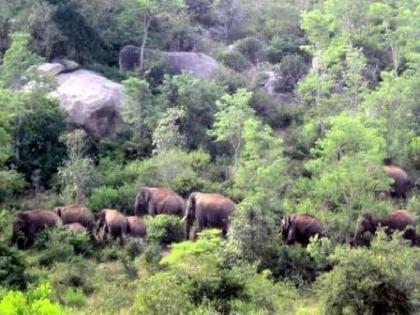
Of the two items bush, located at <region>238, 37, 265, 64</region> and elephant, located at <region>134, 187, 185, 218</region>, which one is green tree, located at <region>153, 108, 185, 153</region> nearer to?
elephant, located at <region>134, 187, 185, 218</region>

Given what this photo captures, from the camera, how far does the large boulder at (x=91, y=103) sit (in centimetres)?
3008

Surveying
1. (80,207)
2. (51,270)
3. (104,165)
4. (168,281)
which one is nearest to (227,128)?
(104,165)

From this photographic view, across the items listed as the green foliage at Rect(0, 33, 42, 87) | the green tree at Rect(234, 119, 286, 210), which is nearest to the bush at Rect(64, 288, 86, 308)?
the green tree at Rect(234, 119, 286, 210)

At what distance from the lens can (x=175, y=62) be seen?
36.8 metres

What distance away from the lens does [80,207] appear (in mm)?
23156

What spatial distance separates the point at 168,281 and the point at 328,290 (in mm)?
3691

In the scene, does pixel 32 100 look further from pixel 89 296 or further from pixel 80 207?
pixel 89 296

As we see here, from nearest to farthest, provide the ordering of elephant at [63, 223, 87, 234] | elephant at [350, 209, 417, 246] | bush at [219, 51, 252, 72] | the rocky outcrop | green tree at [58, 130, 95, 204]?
elephant at [63, 223, 87, 234] → elephant at [350, 209, 417, 246] → green tree at [58, 130, 95, 204] → the rocky outcrop → bush at [219, 51, 252, 72]

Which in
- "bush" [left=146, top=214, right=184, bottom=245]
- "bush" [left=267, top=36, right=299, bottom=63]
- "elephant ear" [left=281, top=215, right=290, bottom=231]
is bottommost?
"bush" [left=146, top=214, right=184, bottom=245]

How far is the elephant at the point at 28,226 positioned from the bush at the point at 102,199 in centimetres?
287

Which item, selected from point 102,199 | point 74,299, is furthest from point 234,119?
point 74,299

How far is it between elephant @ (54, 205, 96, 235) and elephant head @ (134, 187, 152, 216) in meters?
Result: 1.75

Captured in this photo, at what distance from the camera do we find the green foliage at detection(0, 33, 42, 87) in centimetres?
2800

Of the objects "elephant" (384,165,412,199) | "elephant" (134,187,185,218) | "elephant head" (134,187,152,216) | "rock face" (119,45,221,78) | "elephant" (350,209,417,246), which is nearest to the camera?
"elephant" (350,209,417,246)
